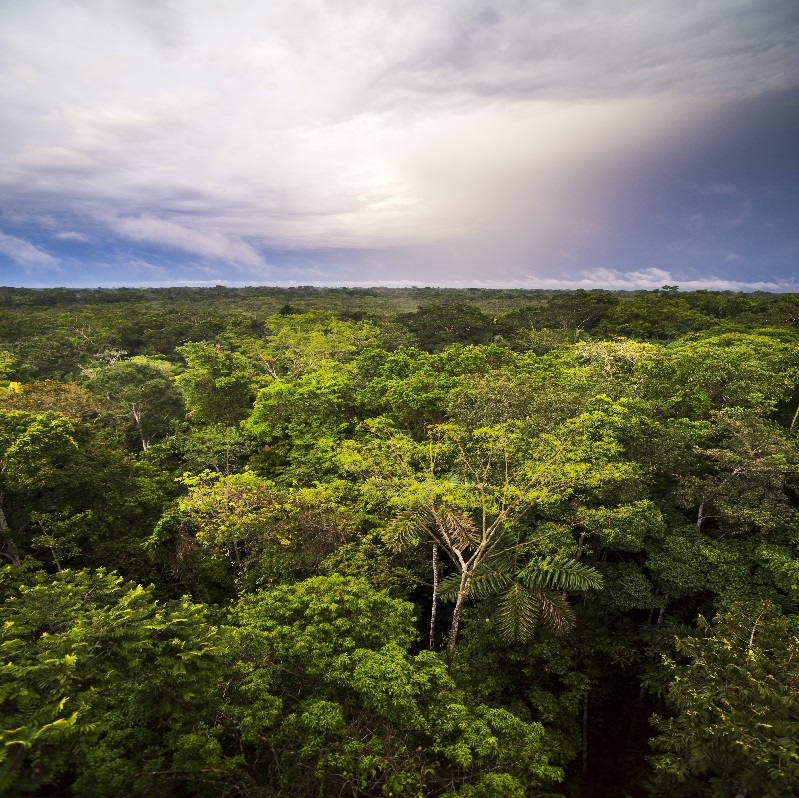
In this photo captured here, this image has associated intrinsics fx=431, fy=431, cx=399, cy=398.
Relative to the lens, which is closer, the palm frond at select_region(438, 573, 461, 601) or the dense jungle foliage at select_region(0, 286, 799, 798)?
the dense jungle foliage at select_region(0, 286, 799, 798)

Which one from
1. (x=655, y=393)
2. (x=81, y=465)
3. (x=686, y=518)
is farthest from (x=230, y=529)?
(x=655, y=393)

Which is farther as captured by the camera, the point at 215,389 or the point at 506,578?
the point at 215,389

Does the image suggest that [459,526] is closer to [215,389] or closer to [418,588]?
[418,588]

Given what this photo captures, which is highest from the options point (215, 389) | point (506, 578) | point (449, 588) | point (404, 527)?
point (215, 389)

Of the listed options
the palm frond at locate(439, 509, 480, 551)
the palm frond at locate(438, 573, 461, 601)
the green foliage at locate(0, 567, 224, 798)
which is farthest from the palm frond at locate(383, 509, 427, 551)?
the green foliage at locate(0, 567, 224, 798)

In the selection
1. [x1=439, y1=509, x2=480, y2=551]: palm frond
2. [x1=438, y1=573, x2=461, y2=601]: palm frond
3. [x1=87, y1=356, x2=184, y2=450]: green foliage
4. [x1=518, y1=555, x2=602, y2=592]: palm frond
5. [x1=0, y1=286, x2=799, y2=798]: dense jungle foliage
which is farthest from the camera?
[x1=87, y1=356, x2=184, y2=450]: green foliage

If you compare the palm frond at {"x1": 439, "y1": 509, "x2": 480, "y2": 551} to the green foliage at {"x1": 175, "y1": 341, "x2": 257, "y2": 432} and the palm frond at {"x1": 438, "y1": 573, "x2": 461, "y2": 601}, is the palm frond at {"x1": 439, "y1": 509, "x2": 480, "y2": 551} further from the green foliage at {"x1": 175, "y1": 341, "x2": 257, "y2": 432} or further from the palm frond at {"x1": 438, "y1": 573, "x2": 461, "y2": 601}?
the green foliage at {"x1": 175, "y1": 341, "x2": 257, "y2": 432}

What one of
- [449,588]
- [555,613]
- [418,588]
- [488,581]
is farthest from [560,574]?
[418,588]

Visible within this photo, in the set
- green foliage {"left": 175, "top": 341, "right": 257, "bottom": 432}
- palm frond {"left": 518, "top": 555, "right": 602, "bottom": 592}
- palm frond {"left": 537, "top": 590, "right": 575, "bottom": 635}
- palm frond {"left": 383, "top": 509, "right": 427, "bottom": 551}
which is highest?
green foliage {"left": 175, "top": 341, "right": 257, "bottom": 432}
